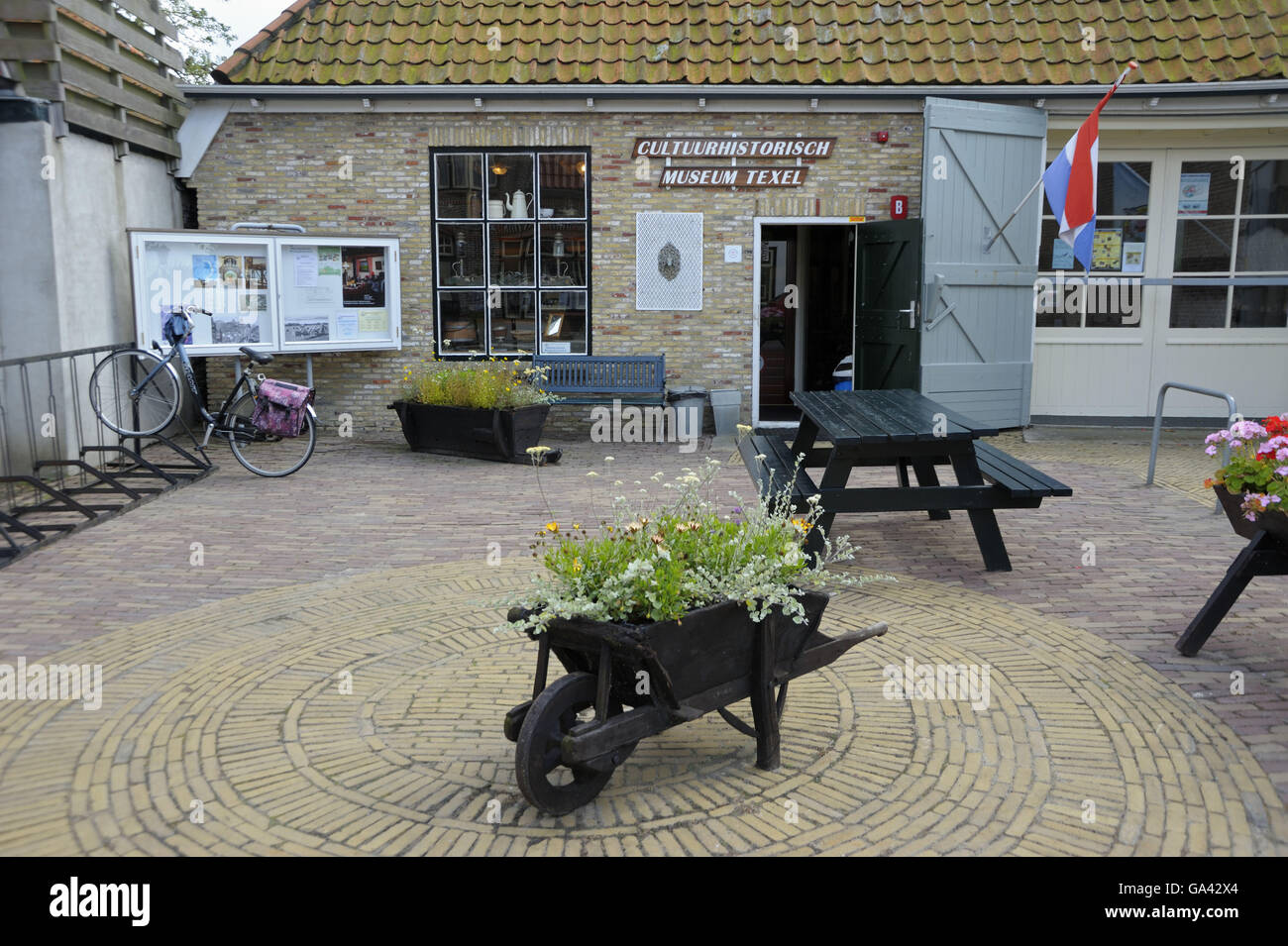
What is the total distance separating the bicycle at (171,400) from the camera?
32.1 ft

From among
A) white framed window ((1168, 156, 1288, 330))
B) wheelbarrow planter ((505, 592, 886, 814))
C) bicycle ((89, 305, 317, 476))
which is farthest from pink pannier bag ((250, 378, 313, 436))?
white framed window ((1168, 156, 1288, 330))

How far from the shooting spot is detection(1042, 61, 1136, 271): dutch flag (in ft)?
32.4

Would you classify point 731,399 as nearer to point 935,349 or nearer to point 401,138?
point 935,349

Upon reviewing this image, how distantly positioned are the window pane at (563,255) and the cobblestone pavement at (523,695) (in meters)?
5.21

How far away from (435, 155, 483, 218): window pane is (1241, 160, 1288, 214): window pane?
863 centimetres

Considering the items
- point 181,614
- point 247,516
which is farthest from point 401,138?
point 181,614

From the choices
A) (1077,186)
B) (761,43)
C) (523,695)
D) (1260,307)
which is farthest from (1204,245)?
(523,695)

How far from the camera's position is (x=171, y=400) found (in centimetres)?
1097

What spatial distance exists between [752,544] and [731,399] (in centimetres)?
847

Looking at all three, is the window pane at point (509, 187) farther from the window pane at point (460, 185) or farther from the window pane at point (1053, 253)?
the window pane at point (1053, 253)

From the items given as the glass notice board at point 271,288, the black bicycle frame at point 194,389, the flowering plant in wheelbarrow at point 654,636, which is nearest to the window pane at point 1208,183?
the glass notice board at point 271,288

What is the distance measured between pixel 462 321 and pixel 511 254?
96 cm

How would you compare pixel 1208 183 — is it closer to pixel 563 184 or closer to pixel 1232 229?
pixel 1232 229

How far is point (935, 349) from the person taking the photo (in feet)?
38.1
